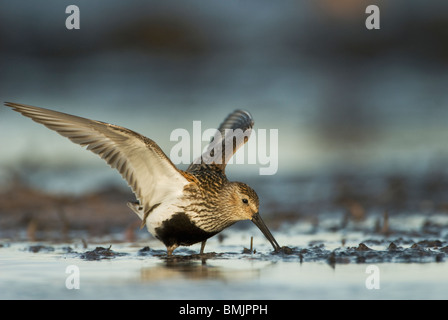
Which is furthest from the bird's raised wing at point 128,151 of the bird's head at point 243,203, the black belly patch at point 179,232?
the bird's head at point 243,203

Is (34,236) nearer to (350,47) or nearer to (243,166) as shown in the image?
(243,166)

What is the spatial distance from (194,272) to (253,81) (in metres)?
9.82

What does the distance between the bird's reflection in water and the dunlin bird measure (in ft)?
1.55

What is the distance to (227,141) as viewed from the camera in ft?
27.4

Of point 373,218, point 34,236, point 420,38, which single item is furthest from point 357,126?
point 34,236

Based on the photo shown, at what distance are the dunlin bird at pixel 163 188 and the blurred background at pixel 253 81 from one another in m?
3.15

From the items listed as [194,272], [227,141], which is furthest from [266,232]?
[227,141]

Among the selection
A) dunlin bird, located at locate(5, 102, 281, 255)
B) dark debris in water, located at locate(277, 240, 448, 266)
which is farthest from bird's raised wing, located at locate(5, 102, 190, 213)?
dark debris in water, located at locate(277, 240, 448, 266)

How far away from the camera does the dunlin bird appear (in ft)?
22.0

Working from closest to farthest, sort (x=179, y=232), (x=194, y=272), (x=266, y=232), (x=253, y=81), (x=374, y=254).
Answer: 1. (x=194, y=272)
2. (x=374, y=254)
3. (x=179, y=232)
4. (x=266, y=232)
5. (x=253, y=81)

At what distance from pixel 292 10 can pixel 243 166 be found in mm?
6990

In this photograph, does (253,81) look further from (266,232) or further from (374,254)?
(374,254)

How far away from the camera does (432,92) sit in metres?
15.2

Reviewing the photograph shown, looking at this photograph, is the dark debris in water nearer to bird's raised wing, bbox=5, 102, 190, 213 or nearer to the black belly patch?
the black belly patch
